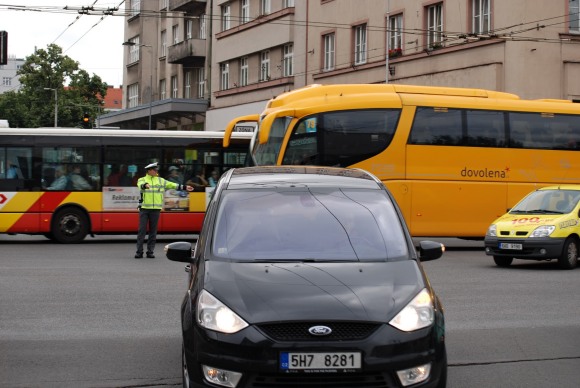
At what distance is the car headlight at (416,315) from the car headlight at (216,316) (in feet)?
3.11

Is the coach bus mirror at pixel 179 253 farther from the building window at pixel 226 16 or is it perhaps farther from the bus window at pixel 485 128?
the building window at pixel 226 16

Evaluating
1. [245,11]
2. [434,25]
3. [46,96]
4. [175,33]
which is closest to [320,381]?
[434,25]

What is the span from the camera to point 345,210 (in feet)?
24.3

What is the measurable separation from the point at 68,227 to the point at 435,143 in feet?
29.6

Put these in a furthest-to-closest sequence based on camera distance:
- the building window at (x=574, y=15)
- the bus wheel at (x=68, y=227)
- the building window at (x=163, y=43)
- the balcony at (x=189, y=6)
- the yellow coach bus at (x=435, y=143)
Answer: the building window at (x=163, y=43) < the balcony at (x=189, y=6) < the building window at (x=574, y=15) < the bus wheel at (x=68, y=227) < the yellow coach bus at (x=435, y=143)

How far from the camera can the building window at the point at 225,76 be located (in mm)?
52250

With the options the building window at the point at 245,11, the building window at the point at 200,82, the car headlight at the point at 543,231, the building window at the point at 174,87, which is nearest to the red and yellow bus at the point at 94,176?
the car headlight at the point at 543,231

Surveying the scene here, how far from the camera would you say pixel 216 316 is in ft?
20.0

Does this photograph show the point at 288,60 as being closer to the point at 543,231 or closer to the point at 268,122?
the point at 268,122

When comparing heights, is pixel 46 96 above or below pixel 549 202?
above

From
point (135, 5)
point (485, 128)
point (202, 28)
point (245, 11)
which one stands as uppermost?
point (135, 5)

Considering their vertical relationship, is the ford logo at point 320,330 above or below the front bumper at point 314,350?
above

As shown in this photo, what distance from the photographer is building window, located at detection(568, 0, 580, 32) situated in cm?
3297

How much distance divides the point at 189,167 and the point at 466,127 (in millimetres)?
7137
